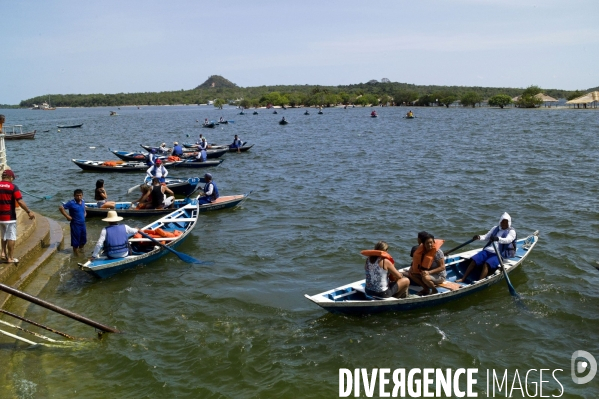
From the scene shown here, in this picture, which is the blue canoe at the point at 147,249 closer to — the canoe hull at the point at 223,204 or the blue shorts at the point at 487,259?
the canoe hull at the point at 223,204

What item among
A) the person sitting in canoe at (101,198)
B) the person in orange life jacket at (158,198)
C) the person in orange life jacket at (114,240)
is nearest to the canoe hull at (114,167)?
the person sitting in canoe at (101,198)

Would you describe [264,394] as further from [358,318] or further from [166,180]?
[166,180]

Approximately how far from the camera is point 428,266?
10.4 m

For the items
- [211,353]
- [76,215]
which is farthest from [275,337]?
[76,215]

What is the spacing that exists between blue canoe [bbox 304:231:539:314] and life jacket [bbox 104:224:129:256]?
16.6ft

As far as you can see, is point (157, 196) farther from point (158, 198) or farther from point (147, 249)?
point (147, 249)

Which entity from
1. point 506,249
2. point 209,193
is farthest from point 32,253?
point 506,249

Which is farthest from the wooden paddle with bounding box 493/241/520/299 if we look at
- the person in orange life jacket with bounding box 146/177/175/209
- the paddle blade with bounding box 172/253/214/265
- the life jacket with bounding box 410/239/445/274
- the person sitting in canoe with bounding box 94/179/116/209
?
the person sitting in canoe with bounding box 94/179/116/209

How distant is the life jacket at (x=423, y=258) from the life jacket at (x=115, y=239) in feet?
22.4

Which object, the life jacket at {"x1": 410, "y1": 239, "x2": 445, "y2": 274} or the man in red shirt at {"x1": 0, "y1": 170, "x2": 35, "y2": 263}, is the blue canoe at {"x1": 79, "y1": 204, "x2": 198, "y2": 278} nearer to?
the man in red shirt at {"x1": 0, "y1": 170, "x2": 35, "y2": 263}

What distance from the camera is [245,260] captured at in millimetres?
13961

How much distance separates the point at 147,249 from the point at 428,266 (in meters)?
7.38

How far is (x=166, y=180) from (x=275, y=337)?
547 inches

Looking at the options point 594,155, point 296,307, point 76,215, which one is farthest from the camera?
point 594,155
